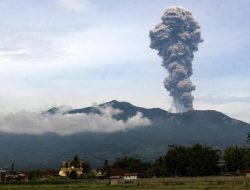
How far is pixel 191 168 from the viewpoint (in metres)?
101

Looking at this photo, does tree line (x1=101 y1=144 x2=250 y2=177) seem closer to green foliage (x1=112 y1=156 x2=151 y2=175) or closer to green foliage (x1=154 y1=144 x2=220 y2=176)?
green foliage (x1=154 y1=144 x2=220 y2=176)

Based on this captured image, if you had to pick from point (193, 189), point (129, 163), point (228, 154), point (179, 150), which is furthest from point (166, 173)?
point (193, 189)

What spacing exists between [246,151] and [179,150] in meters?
14.6

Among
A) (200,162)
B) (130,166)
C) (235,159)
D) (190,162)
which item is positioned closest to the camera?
(200,162)

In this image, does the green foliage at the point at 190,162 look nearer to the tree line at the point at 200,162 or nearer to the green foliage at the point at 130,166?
the tree line at the point at 200,162

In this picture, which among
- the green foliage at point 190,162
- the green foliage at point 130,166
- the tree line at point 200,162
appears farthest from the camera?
the green foliage at point 130,166

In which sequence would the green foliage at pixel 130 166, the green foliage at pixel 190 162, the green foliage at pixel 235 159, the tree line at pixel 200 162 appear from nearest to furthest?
the green foliage at pixel 190 162, the tree line at pixel 200 162, the green foliage at pixel 235 159, the green foliage at pixel 130 166

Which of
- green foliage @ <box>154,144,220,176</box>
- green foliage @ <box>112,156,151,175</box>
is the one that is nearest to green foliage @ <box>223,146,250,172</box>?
green foliage @ <box>154,144,220,176</box>

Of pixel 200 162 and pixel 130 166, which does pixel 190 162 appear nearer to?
pixel 200 162

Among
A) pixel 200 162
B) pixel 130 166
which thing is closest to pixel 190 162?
pixel 200 162

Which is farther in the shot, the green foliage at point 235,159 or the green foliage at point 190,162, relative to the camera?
the green foliage at point 235,159

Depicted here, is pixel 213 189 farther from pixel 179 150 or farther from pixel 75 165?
pixel 75 165

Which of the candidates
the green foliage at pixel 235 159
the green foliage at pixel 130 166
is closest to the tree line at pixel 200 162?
the green foliage at pixel 235 159

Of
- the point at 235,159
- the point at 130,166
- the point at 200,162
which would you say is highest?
the point at 130,166
